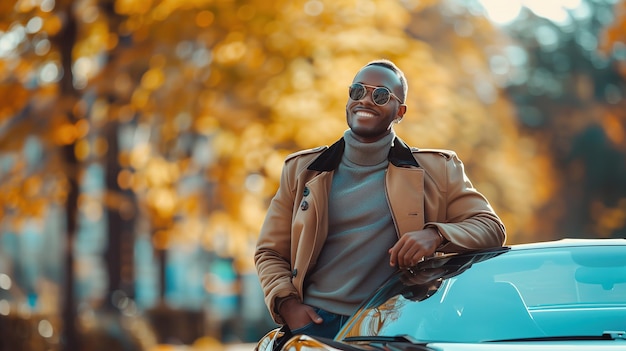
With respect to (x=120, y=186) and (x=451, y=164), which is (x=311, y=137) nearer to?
(x=120, y=186)

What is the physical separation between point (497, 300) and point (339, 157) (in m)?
1.05

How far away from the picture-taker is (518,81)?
34250 millimetres

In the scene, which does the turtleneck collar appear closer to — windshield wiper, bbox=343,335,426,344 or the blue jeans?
the blue jeans

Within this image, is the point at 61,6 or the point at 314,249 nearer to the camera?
the point at 314,249

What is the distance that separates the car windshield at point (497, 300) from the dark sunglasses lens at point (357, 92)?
2.33ft

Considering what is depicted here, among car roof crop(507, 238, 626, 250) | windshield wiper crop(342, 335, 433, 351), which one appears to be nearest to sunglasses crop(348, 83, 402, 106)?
car roof crop(507, 238, 626, 250)

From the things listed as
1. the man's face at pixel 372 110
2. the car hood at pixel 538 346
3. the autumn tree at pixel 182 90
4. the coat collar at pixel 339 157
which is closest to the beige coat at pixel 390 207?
the coat collar at pixel 339 157

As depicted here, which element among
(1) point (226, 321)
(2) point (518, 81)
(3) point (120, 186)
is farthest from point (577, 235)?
(3) point (120, 186)

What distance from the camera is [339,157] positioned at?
5.34m

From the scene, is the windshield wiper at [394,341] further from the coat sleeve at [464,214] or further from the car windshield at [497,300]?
the coat sleeve at [464,214]

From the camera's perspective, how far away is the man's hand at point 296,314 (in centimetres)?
504

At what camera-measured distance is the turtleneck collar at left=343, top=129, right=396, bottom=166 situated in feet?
17.1

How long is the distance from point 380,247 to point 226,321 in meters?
21.5

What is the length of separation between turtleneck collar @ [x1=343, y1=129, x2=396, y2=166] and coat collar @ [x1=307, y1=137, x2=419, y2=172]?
0.03 meters
